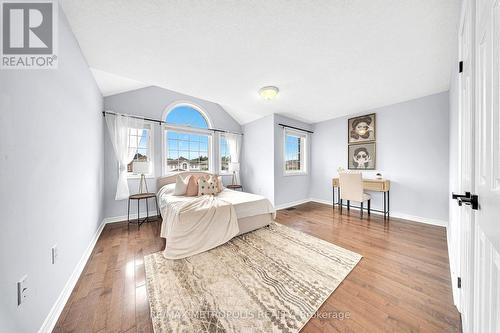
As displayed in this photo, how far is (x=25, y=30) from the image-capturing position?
1147 mm

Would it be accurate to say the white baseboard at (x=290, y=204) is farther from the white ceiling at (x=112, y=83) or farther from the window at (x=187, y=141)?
the white ceiling at (x=112, y=83)

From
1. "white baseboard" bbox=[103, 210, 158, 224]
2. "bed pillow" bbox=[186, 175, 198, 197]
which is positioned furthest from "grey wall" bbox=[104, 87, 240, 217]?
"bed pillow" bbox=[186, 175, 198, 197]

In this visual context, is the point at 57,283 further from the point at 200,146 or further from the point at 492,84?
the point at 200,146

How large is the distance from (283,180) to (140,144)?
3.40 meters

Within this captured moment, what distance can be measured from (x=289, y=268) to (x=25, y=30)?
2.86 meters

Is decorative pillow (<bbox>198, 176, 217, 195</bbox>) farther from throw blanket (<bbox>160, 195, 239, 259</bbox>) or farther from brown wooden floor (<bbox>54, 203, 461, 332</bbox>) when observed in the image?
brown wooden floor (<bbox>54, 203, 461, 332</bbox>)

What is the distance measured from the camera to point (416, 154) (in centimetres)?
336

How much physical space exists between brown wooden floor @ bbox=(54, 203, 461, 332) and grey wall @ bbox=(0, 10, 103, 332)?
0.25m

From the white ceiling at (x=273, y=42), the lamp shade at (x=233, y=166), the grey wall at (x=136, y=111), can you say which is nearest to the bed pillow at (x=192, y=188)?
the grey wall at (x=136, y=111)

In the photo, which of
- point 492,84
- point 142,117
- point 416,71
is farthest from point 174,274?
point 416,71

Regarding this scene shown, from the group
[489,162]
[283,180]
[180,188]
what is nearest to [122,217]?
[180,188]

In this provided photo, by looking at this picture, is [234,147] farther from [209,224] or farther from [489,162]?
[489,162]

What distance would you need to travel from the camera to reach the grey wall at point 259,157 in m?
4.32

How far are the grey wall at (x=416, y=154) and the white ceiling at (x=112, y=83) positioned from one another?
5.02 meters
